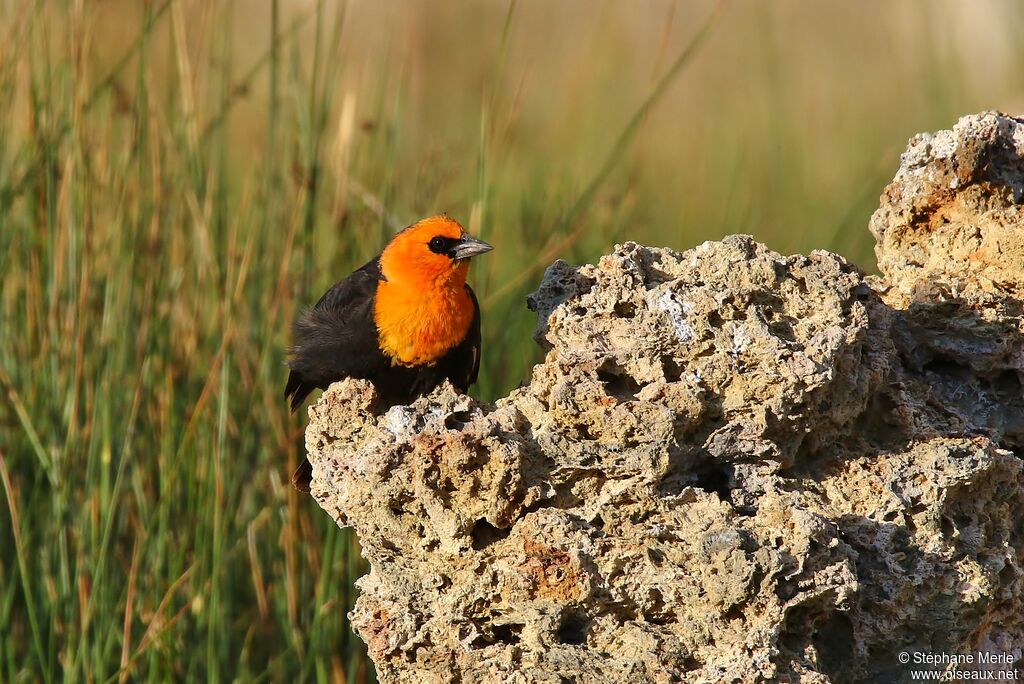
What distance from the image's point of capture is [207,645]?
10.5 feet

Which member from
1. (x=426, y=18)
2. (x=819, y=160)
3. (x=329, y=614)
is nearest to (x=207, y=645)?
(x=329, y=614)

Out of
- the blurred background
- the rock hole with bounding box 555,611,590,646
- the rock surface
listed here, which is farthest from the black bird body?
the rock hole with bounding box 555,611,590,646

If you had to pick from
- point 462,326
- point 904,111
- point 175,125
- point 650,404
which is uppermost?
point 904,111

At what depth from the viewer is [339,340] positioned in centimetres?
329

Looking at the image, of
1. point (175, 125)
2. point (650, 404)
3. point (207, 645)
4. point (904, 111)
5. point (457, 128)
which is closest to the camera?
point (650, 404)

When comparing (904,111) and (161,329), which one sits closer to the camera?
(161,329)

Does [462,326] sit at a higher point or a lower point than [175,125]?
lower

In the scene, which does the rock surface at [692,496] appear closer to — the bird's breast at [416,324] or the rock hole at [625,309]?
the rock hole at [625,309]

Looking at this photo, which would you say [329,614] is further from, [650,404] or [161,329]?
[650,404]

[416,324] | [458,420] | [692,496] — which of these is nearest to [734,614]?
[692,496]

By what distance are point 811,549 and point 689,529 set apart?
0.67ft

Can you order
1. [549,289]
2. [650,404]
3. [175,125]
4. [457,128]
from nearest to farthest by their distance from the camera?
[650,404]
[549,289]
[175,125]
[457,128]

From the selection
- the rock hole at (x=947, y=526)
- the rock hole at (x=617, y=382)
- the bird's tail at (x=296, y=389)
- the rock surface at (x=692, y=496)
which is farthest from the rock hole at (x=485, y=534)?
the bird's tail at (x=296, y=389)

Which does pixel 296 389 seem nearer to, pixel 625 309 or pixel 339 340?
pixel 339 340
